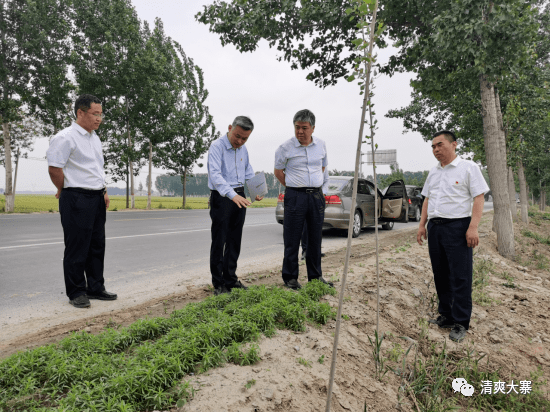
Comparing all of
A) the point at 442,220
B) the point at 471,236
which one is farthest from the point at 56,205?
the point at 471,236

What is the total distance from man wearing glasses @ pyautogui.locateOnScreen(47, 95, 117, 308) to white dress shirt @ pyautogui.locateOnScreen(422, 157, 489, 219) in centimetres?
368

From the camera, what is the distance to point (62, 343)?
2.40 metres

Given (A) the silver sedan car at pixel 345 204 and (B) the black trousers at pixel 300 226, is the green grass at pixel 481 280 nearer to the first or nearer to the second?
(A) the silver sedan car at pixel 345 204

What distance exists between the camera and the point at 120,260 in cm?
626

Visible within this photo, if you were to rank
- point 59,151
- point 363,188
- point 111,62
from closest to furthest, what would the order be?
point 59,151 < point 363,188 < point 111,62

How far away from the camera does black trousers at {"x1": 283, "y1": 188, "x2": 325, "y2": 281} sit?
4293 mm

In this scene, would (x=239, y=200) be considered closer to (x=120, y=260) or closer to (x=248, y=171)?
(x=248, y=171)

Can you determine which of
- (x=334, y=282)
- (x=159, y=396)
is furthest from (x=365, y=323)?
(x=159, y=396)

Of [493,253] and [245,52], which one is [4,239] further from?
[493,253]

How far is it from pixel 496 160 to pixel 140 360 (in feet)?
24.7

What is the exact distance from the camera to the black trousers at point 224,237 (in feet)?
13.0
